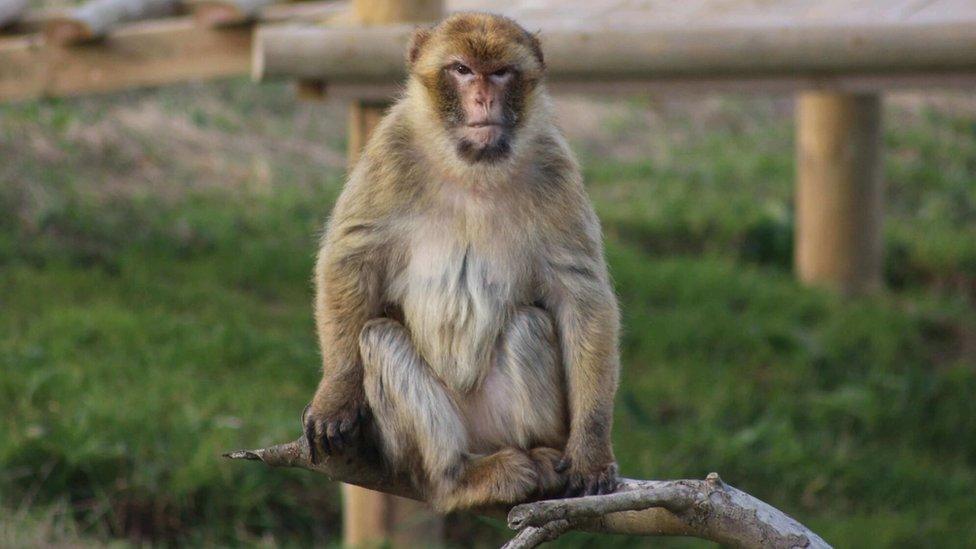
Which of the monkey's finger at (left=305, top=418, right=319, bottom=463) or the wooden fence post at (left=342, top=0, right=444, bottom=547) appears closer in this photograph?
the monkey's finger at (left=305, top=418, right=319, bottom=463)

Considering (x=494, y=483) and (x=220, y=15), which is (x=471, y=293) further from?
(x=220, y=15)

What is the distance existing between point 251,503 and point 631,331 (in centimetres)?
281

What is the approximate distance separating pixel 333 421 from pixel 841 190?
6201 millimetres

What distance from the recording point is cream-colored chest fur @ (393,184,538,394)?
3.93 m

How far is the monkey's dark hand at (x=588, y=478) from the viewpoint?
3650mm

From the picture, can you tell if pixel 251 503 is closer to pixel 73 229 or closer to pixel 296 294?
pixel 296 294

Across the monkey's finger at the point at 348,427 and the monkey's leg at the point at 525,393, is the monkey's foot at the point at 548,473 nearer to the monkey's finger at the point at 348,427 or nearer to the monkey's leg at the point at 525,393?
the monkey's leg at the point at 525,393

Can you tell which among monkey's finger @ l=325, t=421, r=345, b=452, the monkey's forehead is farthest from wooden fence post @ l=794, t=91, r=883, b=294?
monkey's finger @ l=325, t=421, r=345, b=452

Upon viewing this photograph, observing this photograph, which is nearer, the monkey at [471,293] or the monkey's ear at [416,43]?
the monkey at [471,293]

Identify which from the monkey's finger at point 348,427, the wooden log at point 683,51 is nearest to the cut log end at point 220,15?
the wooden log at point 683,51

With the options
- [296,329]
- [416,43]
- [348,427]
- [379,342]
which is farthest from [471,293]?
[296,329]

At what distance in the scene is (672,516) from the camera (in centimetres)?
320

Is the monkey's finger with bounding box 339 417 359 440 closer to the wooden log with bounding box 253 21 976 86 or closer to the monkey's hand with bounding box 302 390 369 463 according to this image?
the monkey's hand with bounding box 302 390 369 463

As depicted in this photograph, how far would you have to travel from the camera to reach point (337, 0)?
28.2 feet
